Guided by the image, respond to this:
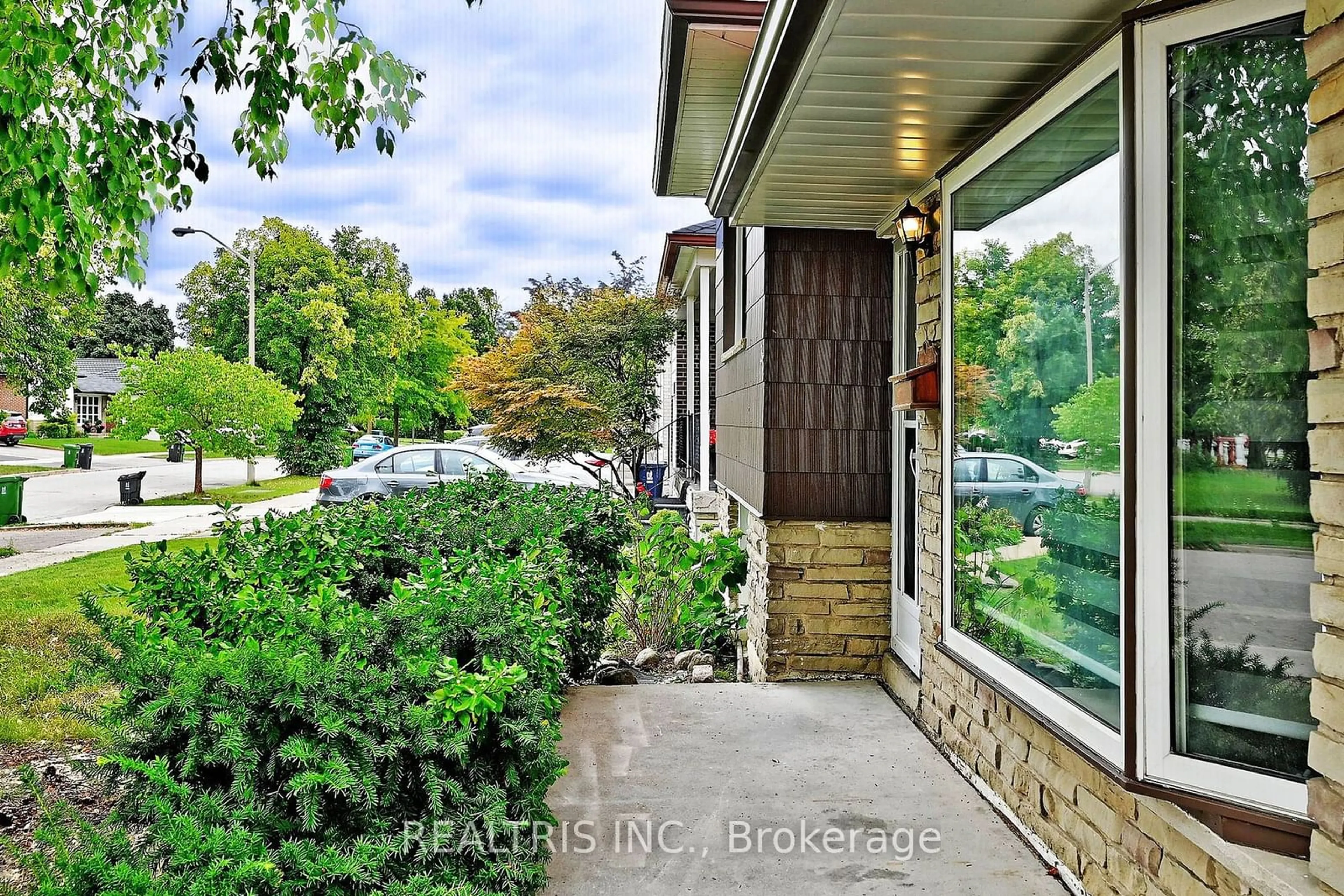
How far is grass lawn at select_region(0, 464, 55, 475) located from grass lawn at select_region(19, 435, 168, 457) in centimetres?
798

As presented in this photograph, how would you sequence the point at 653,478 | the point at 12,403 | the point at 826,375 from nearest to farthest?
the point at 826,375, the point at 653,478, the point at 12,403

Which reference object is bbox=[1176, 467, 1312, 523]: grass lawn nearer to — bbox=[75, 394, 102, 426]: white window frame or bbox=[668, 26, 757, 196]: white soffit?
bbox=[668, 26, 757, 196]: white soffit

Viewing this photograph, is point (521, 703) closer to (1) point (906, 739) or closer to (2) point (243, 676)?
(2) point (243, 676)

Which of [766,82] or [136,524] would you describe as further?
[136,524]

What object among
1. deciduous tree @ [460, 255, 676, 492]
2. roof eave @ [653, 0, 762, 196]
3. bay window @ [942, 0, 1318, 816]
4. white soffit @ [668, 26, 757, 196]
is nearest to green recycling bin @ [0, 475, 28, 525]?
deciduous tree @ [460, 255, 676, 492]

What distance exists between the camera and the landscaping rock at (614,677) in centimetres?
577

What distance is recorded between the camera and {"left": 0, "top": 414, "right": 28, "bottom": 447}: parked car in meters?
36.5

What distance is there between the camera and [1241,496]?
2109 mm

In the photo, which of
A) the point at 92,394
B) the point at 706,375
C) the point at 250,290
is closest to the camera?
the point at 706,375

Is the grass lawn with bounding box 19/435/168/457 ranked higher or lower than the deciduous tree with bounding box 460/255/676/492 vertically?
lower

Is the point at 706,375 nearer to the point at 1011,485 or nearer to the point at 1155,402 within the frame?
the point at 1011,485

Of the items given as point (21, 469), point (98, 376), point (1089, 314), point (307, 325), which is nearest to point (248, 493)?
point (307, 325)

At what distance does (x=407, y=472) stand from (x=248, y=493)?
22.6 feet

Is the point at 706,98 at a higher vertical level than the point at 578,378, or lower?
higher
